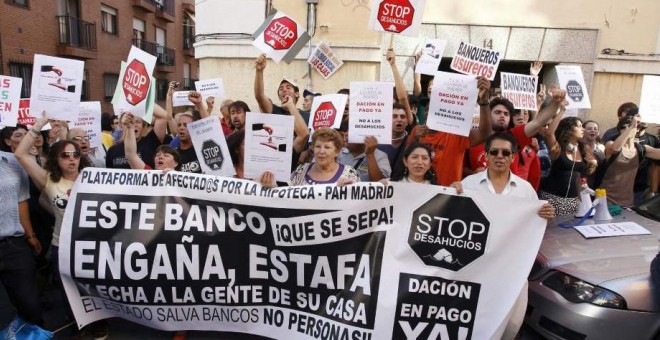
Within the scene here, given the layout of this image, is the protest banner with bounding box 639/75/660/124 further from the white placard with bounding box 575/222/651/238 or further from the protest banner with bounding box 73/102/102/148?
the protest banner with bounding box 73/102/102/148

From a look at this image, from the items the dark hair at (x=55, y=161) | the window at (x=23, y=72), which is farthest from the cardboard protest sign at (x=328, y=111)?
Result: the window at (x=23, y=72)

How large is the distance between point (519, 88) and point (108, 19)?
26.8 meters

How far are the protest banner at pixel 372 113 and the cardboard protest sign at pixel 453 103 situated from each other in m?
0.39

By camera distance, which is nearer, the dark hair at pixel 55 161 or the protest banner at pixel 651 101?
the dark hair at pixel 55 161

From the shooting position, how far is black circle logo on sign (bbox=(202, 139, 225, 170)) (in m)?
4.03

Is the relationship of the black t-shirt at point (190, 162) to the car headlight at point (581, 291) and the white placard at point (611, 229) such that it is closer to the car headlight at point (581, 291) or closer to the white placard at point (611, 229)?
the car headlight at point (581, 291)

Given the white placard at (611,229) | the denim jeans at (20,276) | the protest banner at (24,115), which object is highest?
the protest banner at (24,115)

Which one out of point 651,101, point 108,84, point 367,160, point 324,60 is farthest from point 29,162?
point 108,84

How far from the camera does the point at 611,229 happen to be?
377 cm

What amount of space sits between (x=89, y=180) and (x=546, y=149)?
4404 millimetres

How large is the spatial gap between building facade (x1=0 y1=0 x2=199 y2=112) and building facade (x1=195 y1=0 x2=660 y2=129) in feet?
46.7

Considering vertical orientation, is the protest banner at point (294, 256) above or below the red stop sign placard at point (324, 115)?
below

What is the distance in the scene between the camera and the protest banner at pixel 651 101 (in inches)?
209

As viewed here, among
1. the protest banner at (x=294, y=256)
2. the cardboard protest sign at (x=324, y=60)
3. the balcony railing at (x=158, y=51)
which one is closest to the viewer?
the protest banner at (x=294, y=256)
